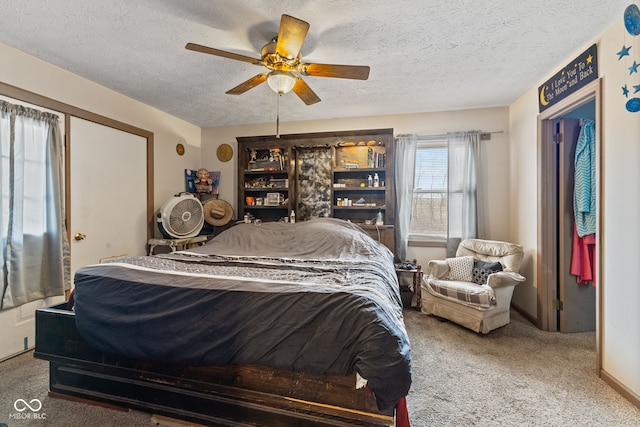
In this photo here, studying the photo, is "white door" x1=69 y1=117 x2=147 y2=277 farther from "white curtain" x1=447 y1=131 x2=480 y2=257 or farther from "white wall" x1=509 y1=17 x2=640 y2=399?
"white wall" x1=509 y1=17 x2=640 y2=399

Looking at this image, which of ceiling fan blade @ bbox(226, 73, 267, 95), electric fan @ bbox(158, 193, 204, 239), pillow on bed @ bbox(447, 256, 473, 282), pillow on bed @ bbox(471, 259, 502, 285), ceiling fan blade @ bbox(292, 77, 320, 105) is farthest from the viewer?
electric fan @ bbox(158, 193, 204, 239)

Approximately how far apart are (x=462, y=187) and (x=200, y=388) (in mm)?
3430

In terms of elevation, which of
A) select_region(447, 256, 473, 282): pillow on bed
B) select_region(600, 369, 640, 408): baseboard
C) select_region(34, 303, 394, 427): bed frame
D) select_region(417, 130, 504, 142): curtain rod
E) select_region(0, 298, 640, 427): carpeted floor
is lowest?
select_region(0, 298, 640, 427): carpeted floor

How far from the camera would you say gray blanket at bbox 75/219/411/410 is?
1.29 m

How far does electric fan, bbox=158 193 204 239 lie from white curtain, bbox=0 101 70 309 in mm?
906

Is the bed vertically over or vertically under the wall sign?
under

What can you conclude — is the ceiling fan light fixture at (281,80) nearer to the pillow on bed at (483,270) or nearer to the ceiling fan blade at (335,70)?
the ceiling fan blade at (335,70)

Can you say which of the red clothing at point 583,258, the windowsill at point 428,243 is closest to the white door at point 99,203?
the windowsill at point 428,243

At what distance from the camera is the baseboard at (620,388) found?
68.7 inches

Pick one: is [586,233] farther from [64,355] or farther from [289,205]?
[64,355]

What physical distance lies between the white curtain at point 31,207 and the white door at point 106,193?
0.19 meters

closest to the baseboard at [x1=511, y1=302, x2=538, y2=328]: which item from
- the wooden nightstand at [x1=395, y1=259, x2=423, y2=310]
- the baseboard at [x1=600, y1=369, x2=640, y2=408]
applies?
the baseboard at [x1=600, y1=369, x2=640, y2=408]

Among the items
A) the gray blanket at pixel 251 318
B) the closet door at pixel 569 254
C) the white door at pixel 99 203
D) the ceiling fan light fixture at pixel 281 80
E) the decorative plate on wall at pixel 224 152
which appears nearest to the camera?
the gray blanket at pixel 251 318

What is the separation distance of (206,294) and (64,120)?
2517 millimetres
